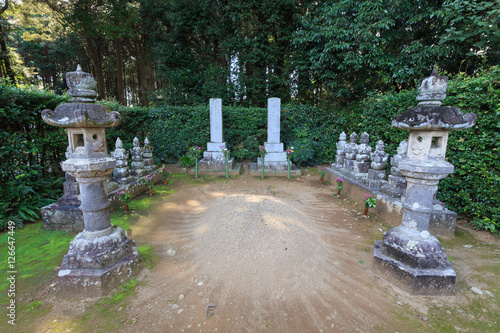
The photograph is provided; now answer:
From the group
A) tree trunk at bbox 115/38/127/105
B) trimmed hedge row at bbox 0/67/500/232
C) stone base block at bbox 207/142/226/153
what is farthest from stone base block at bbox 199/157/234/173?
tree trunk at bbox 115/38/127/105

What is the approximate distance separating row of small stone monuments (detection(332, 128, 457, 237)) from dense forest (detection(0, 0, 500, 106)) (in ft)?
13.5

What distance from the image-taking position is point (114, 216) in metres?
4.40

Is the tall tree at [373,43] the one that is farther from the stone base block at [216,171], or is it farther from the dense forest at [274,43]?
the stone base block at [216,171]

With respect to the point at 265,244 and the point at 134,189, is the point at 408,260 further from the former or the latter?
the point at 134,189

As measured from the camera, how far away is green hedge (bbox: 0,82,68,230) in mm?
4113

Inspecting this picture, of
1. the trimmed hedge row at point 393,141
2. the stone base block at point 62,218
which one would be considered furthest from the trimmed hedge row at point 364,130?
the stone base block at point 62,218

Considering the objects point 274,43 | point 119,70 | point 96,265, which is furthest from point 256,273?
point 119,70

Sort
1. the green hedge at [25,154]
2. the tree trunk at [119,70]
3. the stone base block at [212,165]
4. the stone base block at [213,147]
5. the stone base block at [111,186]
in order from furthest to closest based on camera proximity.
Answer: the tree trunk at [119,70] → the stone base block at [213,147] → the stone base block at [212,165] → the stone base block at [111,186] → the green hedge at [25,154]

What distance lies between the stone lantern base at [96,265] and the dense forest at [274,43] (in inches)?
364

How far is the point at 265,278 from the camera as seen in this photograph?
271 centimetres

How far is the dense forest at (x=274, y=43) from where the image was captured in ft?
24.8

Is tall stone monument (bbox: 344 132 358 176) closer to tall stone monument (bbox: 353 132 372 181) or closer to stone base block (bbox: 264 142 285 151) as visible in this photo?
tall stone monument (bbox: 353 132 372 181)

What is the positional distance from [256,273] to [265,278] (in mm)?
137

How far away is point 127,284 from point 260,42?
39.4 feet
